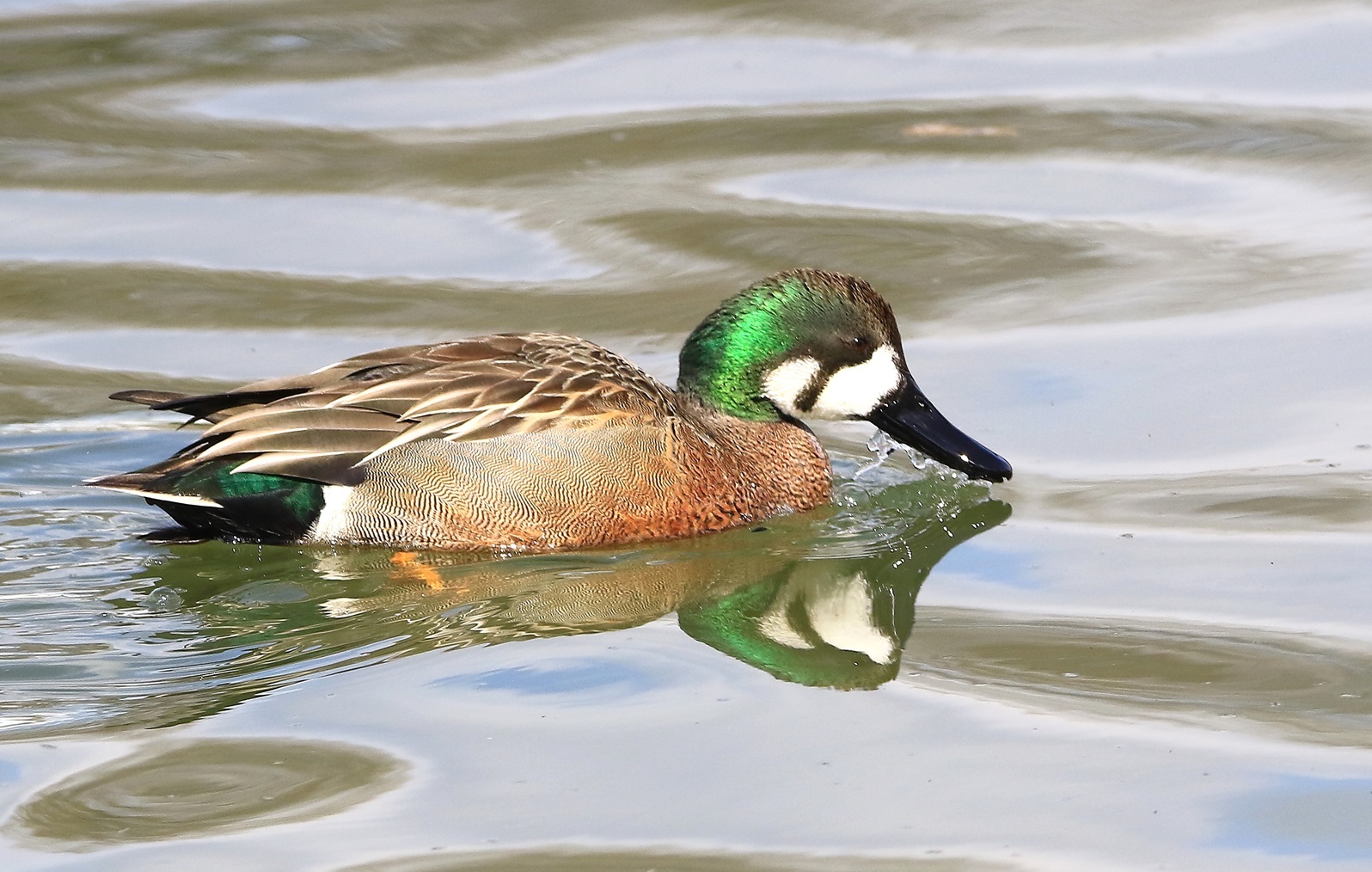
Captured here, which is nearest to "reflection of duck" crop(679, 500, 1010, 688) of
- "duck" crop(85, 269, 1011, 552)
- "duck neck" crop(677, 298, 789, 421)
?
"duck" crop(85, 269, 1011, 552)

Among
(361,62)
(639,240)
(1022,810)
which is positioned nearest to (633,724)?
(1022,810)

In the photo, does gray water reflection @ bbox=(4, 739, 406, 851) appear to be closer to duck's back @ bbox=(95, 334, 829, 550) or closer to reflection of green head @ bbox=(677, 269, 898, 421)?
duck's back @ bbox=(95, 334, 829, 550)

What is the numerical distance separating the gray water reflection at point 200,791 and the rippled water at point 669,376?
15 mm

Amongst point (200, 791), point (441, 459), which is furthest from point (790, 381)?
point (200, 791)

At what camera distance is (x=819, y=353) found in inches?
253

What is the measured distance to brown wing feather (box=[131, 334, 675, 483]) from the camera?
5.73 m

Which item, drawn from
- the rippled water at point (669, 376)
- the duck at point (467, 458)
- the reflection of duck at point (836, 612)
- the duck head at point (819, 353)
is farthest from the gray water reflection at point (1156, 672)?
the duck head at point (819, 353)

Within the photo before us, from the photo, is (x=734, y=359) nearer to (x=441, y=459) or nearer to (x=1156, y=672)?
(x=441, y=459)

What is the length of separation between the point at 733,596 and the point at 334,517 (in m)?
1.18

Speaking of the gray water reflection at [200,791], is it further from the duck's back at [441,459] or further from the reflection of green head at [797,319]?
the reflection of green head at [797,319]

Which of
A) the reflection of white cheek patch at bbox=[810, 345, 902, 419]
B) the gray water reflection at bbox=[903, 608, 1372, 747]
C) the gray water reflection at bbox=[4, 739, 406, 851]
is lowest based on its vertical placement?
the gray water reflection at bbox=[4, 739, 406, 851]

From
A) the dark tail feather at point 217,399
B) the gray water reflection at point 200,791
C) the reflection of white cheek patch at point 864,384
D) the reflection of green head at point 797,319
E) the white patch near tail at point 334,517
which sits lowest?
the gray water reflection at point 200,791

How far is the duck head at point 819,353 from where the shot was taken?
6.40 m

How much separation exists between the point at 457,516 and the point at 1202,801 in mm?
2475
